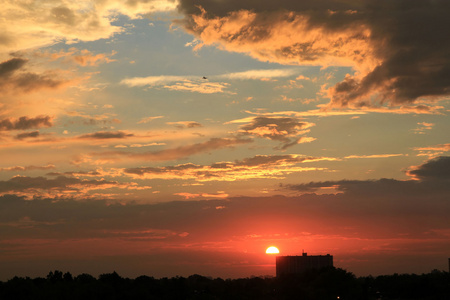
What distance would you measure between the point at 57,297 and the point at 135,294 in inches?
1067

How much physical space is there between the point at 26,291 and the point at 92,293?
71.5ft

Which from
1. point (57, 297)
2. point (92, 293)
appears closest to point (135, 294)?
point (92, 293)

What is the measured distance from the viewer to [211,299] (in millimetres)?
174500

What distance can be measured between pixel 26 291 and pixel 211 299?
204 ft

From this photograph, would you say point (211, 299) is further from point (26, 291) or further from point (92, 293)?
point (26, 291)

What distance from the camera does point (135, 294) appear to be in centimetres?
19975

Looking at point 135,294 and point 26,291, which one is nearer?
point 26,291

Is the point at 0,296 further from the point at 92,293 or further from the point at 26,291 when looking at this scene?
the point at 92,293

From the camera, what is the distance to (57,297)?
613 feet

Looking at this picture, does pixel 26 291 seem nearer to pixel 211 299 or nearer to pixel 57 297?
pixel 57 297

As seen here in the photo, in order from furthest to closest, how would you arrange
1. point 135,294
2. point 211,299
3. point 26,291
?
point 135,294 < point 26,291 < point 211,299

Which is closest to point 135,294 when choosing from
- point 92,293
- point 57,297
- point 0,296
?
point 92,293

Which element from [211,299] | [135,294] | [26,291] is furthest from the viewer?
[135,294]

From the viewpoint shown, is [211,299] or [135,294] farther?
[135,294]
